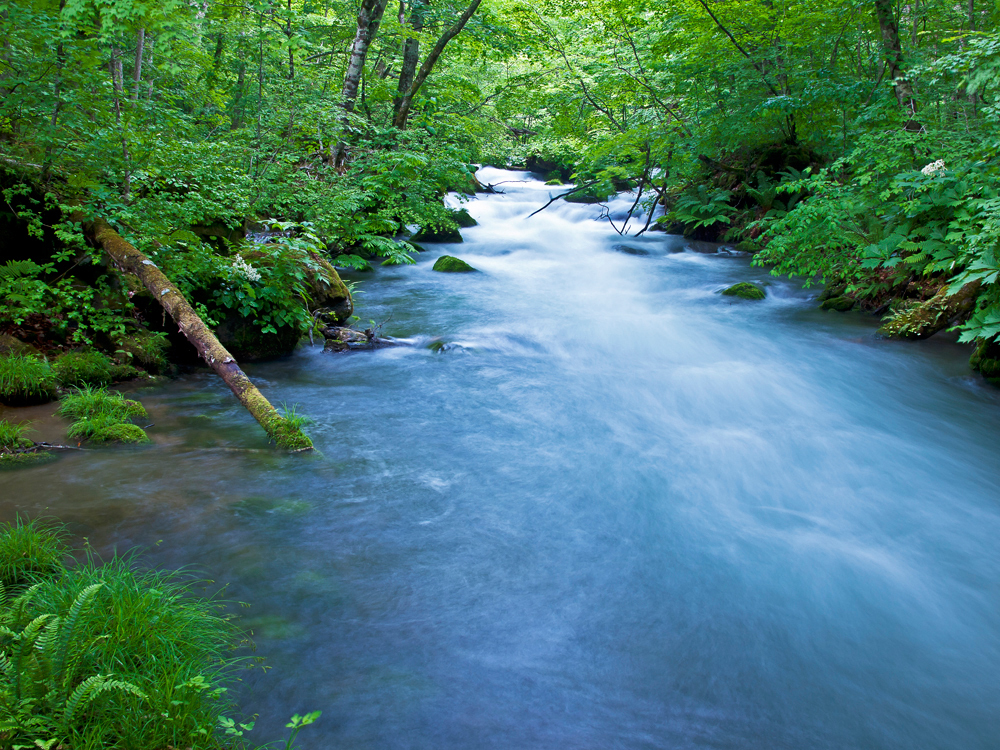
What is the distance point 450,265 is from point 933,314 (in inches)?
358

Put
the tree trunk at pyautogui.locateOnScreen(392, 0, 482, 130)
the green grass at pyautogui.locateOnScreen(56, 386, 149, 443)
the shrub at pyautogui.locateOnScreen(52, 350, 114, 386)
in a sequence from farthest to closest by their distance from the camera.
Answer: the tree trunk at pyautogui.locateOnScreen(392, 0, 482, 130) < the shrub at pyautogui.locateOnScreen(52, 350, 114, 386) < the green grass at pyautogui.locateOnScreen(56, 386, 149, 443)

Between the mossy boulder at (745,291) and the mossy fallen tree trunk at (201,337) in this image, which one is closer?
the mossy fallen tree trunk at (201,337)

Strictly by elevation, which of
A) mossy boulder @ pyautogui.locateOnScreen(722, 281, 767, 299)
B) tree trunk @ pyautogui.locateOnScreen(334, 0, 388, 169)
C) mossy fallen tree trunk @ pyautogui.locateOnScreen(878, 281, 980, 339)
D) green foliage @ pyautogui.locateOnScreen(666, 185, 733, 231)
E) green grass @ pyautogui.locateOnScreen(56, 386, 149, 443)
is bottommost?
green grass @ pyautogui.locateOnScreen(56, 386, 149, 443)

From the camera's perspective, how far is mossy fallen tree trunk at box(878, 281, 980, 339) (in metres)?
8.05

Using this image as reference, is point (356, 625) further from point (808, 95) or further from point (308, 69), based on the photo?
point (808, 95)

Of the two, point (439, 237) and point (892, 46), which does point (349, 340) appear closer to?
point (439, 237)

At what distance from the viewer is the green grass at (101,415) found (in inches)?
174

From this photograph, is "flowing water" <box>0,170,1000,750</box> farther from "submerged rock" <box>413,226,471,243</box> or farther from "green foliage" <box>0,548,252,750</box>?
"submerged rock" <box>413,226,471,243</box>

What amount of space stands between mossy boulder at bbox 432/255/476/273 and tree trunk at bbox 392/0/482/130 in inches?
115

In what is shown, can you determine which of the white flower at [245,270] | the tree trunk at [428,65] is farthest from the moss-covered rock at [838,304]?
the white flower at [245,270]

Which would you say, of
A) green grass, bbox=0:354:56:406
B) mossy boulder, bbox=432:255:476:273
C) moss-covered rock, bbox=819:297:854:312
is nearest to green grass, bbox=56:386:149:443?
green grass, bbox=0:354:56:406

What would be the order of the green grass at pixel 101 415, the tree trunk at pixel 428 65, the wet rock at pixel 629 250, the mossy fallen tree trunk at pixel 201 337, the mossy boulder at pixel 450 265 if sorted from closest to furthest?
the green grass at pixel 101 415, the mossy fallen tree trunk at pixel 201 337, the tree trunk at pixel 428 65, the mossy boulder at pixel 450 265, the wet rock at pixel 629 250

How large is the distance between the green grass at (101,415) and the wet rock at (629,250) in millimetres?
13255

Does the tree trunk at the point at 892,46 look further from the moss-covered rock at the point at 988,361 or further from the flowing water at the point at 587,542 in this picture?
the flowing water at the point at 587,542
